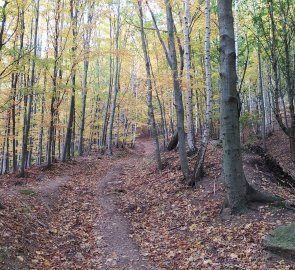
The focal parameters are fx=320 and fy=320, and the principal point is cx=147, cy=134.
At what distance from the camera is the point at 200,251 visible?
6.41 m

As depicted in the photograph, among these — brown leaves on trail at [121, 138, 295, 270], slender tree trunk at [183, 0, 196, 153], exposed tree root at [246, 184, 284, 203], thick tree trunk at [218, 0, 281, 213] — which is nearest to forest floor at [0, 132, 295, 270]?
brown leaves on trail at [121, 138, 295, 270]

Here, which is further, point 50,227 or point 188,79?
point 188,79

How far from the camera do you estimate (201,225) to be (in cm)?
766

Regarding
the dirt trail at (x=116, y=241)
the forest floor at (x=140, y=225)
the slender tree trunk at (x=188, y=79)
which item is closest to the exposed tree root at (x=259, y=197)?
the forest floor at (x=140, y=225)

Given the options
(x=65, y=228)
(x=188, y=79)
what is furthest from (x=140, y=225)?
(x=188, y=79)

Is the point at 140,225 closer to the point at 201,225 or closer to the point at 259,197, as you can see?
the point at 201,225

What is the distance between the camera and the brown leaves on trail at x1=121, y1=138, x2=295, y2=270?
230 inches

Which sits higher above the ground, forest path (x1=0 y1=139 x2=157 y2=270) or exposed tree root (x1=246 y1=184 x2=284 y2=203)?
exposed tree root (x1=246 y1=184 x2=284 y2=203)

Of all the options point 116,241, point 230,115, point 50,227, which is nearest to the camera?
point 230,115

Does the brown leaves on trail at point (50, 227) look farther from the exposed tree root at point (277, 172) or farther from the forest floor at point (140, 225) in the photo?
the exposed tree root at point (277, 172)

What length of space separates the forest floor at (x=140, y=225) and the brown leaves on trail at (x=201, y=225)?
20 millimetres

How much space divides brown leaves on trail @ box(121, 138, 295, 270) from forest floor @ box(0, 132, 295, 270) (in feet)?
0.06

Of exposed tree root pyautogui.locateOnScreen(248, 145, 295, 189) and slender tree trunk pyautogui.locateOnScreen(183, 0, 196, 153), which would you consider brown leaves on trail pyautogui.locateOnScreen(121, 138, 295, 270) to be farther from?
slender tree trunk pyautogui.locateOnScreen(183, 0, 196, 153)

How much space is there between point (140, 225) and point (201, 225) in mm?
1877
